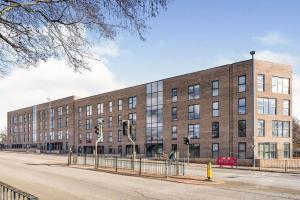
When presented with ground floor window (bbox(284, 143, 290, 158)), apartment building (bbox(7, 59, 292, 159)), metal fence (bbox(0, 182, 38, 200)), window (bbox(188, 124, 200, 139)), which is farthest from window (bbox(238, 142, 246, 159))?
metal fence (bbox(0, 182, 38, 200))

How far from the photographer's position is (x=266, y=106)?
48.6 metres

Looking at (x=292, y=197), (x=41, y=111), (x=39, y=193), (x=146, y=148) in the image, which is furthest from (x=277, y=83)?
(x=41, y=111)

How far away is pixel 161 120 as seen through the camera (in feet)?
203

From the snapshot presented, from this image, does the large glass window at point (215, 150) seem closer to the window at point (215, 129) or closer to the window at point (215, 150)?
the window at point (215, 150)

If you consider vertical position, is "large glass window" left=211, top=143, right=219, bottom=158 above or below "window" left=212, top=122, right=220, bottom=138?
below

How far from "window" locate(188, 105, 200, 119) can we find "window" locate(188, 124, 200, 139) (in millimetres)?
1150

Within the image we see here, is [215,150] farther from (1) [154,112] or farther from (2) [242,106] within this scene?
(1) [154,112]

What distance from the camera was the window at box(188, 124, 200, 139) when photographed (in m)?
54.7

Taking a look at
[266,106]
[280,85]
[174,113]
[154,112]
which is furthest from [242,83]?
[154,112]

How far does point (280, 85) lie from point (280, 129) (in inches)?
202

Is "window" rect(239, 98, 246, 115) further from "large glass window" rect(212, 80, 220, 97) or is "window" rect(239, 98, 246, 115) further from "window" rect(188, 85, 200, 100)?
"window" rect(188, 85, 200, 100)

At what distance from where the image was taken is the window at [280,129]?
49.3m

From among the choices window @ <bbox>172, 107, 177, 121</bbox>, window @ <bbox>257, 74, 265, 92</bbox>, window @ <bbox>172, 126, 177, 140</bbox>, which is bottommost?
window @ <bbox>172, 126, 177, 140</bbox>

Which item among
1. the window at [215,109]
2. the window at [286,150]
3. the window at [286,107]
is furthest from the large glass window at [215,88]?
the window at [286,150]
